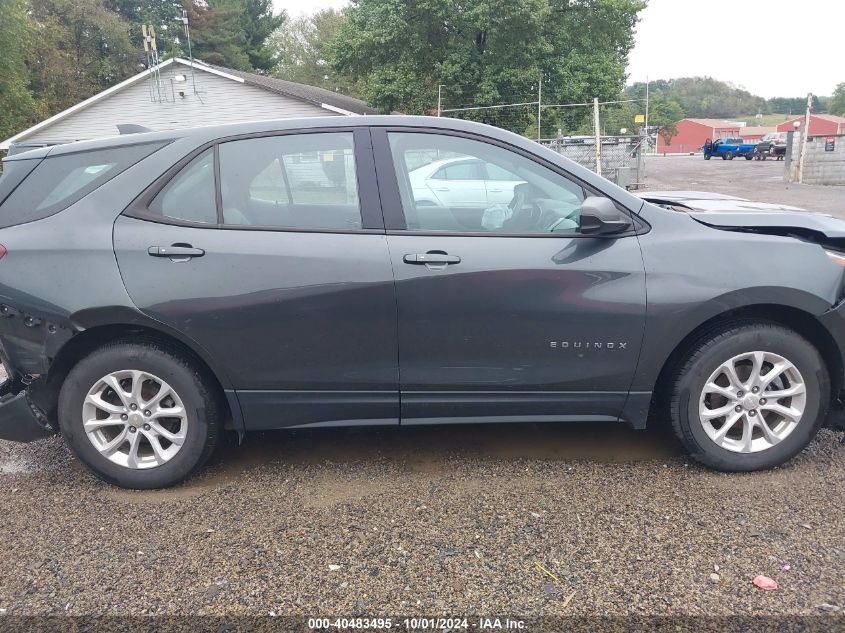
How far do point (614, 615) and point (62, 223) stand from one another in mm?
2887

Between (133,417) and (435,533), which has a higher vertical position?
(133,417)

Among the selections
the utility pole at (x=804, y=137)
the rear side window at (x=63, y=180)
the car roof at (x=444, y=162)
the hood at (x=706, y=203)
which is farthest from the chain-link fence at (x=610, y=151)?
the rear side window at (x=63, y=180)

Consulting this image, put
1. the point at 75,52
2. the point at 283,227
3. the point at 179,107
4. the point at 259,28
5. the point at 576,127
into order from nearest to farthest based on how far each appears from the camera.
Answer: the point at 283,227
the point at 179,107
the point at 576,127
the point at 75,52
the point at 259,28

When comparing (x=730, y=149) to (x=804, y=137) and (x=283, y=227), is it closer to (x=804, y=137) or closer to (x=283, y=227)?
Answer: (x=804, y=137)

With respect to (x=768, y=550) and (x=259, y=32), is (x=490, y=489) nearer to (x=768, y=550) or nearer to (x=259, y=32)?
(x=768, y=550)

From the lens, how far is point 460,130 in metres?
3.12

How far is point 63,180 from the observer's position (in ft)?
10.3

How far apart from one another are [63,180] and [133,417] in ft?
3.96

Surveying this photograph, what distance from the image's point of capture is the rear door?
293cm

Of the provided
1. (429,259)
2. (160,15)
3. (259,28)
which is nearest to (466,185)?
(429,259)

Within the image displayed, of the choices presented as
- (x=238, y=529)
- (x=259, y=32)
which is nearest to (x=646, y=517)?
(x=238, y=529)

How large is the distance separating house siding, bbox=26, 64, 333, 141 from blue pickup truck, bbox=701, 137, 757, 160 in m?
33.8

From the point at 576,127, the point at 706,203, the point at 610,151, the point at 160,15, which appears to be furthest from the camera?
the point at 160,15

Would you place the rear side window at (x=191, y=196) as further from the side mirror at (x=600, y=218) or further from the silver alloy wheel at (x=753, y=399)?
the silver alloy wheel at (x=753, y=399)
